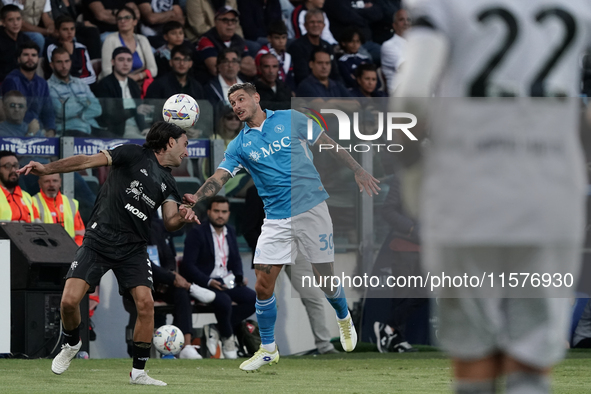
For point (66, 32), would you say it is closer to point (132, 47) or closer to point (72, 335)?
point (132, 47)

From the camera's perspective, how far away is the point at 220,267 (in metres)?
12.4

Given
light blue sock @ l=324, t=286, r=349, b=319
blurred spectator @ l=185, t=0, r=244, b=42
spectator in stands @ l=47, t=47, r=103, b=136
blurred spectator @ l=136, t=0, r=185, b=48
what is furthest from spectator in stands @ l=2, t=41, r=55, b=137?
light blue sock @ l=324, t=286, r=349, b=319

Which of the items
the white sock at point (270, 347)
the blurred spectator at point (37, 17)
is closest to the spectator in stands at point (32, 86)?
the blurred spectator at point (37, 17)

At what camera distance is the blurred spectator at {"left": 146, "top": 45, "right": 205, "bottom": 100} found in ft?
43.4

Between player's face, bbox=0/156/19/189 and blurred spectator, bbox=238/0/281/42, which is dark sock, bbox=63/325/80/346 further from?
blurred spectator, bbox=238/0/281/42

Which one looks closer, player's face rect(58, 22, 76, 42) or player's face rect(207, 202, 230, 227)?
player's face rect(207, 202, 230, 227)

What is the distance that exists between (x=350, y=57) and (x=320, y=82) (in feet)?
5.14

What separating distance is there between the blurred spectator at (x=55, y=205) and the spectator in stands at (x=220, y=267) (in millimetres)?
1474

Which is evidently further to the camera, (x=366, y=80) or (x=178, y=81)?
(x=366, y=80)

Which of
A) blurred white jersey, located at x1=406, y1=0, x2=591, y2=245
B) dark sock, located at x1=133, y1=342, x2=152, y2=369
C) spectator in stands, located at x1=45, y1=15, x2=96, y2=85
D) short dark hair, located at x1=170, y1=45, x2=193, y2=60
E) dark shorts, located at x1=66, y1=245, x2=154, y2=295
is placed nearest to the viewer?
blurred white jersey, located at x1=406, y1=0, x2=591, y2=245

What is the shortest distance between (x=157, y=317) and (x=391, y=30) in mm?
7935

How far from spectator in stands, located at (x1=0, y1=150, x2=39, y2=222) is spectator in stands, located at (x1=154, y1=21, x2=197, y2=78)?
3.51m

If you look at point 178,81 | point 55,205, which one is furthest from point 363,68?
point 55,205

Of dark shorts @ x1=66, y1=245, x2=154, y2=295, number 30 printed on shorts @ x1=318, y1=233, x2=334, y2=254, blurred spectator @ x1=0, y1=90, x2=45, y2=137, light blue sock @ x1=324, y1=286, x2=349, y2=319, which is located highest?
blurred spectator @ x1=0, y1=90, x2=45, y2=137
